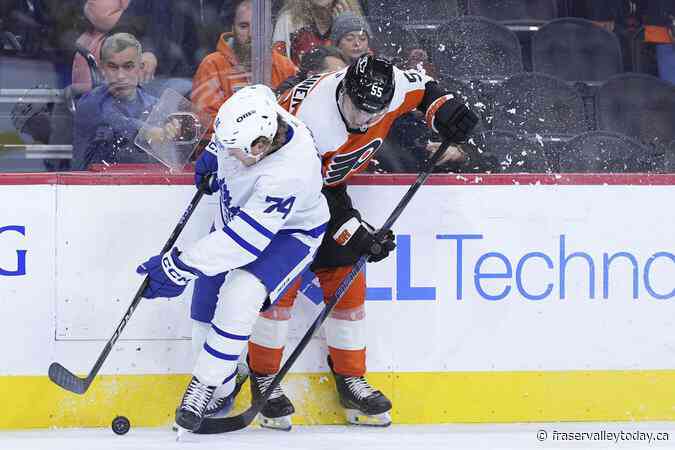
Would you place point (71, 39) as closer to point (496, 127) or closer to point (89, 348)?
point (89, 348)

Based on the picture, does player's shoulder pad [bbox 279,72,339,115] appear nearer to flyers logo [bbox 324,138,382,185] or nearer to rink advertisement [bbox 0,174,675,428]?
flyers logo [bbox 324,138,382,185]

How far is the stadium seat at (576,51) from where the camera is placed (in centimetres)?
393

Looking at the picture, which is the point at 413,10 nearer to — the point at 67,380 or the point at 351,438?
the point at 351,438

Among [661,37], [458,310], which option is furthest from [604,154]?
[458,310]

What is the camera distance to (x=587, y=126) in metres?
3.95

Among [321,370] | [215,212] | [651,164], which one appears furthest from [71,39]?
[651,164]

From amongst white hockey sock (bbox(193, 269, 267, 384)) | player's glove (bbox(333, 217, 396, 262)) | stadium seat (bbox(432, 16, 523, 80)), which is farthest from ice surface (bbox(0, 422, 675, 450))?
stadium seat (bbox(432, 16, 523, 80))

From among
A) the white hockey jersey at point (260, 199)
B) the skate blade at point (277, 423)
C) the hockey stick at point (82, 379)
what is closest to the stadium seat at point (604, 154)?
the white hockey jersey at point (260, 199)

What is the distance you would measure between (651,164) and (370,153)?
967mm

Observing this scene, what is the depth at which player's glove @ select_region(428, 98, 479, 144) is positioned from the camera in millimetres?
3721

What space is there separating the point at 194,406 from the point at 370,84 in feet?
3.55

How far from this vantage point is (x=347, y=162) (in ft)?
12.2

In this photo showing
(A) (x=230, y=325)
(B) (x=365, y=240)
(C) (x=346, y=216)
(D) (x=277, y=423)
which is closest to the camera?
(A) (x=230, y=325)

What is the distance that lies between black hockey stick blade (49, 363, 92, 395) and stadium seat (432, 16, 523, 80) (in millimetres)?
1523
